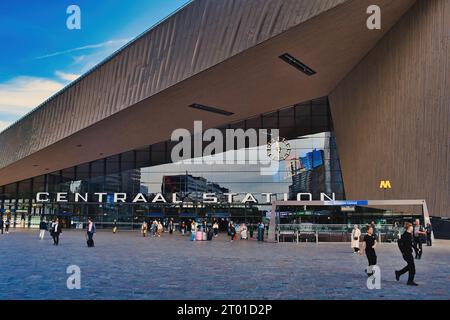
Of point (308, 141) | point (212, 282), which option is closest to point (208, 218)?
point (308, 141)

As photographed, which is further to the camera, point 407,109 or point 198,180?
point 198,180

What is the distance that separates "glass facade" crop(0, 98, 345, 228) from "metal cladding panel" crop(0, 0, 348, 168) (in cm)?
1027

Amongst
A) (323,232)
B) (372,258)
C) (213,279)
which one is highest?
(372,258)

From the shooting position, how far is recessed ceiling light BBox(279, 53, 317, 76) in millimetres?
20375

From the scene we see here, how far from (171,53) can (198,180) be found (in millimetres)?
17573

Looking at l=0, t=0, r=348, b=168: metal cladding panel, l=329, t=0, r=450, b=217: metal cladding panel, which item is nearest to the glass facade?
l=329, t=0, r=450, b=217: metal cladding panel

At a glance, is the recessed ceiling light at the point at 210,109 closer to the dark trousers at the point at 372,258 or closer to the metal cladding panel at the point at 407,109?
the metal cladding panel at the point at 407,109

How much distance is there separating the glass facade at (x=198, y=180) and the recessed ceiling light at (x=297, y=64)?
9552 millimetres

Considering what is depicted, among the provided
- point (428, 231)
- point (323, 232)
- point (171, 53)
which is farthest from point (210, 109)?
point (428, 231)

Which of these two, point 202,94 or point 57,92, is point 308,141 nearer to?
point 202,94

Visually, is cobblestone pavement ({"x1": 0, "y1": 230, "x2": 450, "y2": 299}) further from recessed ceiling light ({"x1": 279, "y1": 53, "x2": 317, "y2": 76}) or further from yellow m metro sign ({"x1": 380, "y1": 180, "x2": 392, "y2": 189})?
recessed ceiling light ({"x1": 279, "y1": 53, "x2": 317, "y2": 76})

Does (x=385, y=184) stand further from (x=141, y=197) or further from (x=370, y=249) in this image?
(x=141, y=197)

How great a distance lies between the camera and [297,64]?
22047 mm
